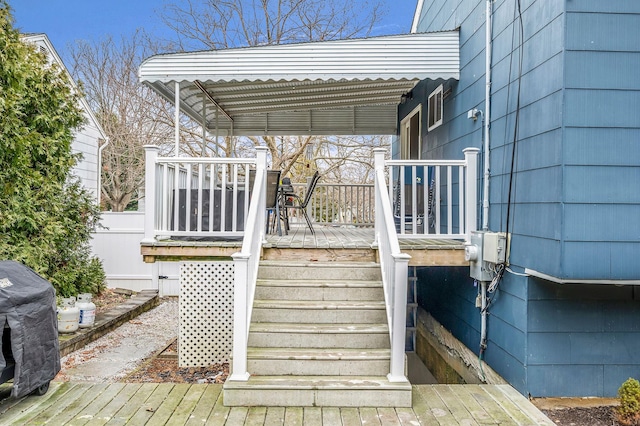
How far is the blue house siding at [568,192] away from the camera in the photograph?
3.25 m

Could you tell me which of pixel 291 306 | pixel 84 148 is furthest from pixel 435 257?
pixel 84 148

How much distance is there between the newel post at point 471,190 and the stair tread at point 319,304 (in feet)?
4.30

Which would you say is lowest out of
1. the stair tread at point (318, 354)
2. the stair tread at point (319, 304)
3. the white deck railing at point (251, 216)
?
the stair tread at point (318, 354)

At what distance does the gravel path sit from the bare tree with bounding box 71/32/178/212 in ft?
33.7

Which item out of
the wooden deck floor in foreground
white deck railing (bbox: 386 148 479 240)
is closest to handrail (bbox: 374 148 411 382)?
the wooden deck floor in foreground

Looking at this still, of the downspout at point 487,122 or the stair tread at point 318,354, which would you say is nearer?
the stair tread at point 318,354

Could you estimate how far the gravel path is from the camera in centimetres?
500

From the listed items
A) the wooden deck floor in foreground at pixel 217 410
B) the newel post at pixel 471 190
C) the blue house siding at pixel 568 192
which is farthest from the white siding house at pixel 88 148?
the blue house siding at pixel 568 192

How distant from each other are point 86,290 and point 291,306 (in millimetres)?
5098

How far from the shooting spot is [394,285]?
3.59 metres

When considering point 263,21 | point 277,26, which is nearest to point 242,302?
point 277,26

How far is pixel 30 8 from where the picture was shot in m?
26.2

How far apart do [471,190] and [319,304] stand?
77.6 inches

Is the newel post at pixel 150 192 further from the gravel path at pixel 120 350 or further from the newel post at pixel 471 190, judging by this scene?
the newel post at pixel 471 190
